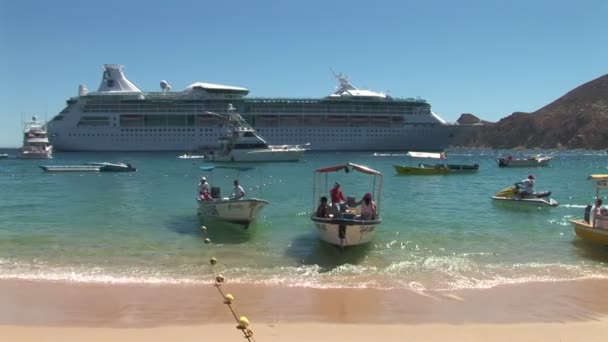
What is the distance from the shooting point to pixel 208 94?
312 feet

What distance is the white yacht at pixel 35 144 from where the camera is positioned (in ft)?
274

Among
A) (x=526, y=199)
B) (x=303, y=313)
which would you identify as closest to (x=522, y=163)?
(x=526, y=199)

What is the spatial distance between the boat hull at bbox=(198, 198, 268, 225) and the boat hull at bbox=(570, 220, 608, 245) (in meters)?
9.40

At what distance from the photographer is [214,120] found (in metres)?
93.8

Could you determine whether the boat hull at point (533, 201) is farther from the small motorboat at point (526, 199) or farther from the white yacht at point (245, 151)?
the white yacht at point (245, 151)

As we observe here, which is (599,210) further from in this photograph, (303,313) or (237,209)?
(237,209)

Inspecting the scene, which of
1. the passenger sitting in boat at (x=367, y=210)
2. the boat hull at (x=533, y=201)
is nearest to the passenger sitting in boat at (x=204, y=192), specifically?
the passenger sitting in boat at (x=367, y=210)

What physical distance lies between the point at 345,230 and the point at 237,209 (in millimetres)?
5227

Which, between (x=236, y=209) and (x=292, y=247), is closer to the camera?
(x=292, y=247)

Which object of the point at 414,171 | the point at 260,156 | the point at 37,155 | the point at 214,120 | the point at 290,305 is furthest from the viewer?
the point at 214,120

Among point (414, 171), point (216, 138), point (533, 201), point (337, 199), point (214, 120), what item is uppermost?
point (214, 120)

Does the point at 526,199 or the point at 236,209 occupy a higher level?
the point at 236,209

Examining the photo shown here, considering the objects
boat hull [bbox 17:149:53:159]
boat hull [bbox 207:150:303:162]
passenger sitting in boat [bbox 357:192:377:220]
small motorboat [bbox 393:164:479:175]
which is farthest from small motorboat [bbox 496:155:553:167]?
boat hull [bbox 17:149:53:159]

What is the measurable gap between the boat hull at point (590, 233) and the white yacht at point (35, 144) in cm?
8089
